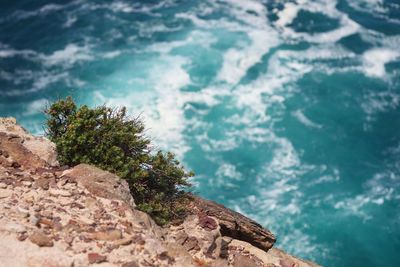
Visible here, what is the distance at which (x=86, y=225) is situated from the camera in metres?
11.3

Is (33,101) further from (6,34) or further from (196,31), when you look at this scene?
(196,31)

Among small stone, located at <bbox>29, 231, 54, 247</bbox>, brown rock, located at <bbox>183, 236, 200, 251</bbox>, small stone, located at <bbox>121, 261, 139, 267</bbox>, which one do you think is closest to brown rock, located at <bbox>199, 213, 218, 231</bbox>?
brown rock, located at <bbox>183, 236, 200, 251</bbox>

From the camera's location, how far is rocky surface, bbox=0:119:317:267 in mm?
10398

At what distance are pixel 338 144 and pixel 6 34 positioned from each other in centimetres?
3934

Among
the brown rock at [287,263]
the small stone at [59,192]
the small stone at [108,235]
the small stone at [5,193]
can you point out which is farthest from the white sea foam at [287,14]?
the small stone at [108,235]

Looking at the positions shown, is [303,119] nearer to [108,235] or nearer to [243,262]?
[243,262]

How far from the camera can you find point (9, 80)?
2090 inches

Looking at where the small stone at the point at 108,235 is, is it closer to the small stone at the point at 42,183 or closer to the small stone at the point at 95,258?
the small stone at the point at 95,258

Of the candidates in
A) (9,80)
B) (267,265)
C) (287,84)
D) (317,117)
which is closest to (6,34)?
(9,80)

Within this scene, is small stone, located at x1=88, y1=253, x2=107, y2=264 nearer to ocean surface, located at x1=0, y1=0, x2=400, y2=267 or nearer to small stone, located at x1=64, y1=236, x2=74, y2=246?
small stone, located at x1=64, y1=236, x2=74, y2=246

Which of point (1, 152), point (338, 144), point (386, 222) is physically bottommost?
point (386, 222)

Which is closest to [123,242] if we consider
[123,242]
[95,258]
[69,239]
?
[123,242]

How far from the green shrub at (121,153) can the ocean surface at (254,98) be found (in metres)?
36.4

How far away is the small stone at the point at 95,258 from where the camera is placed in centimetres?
1030
